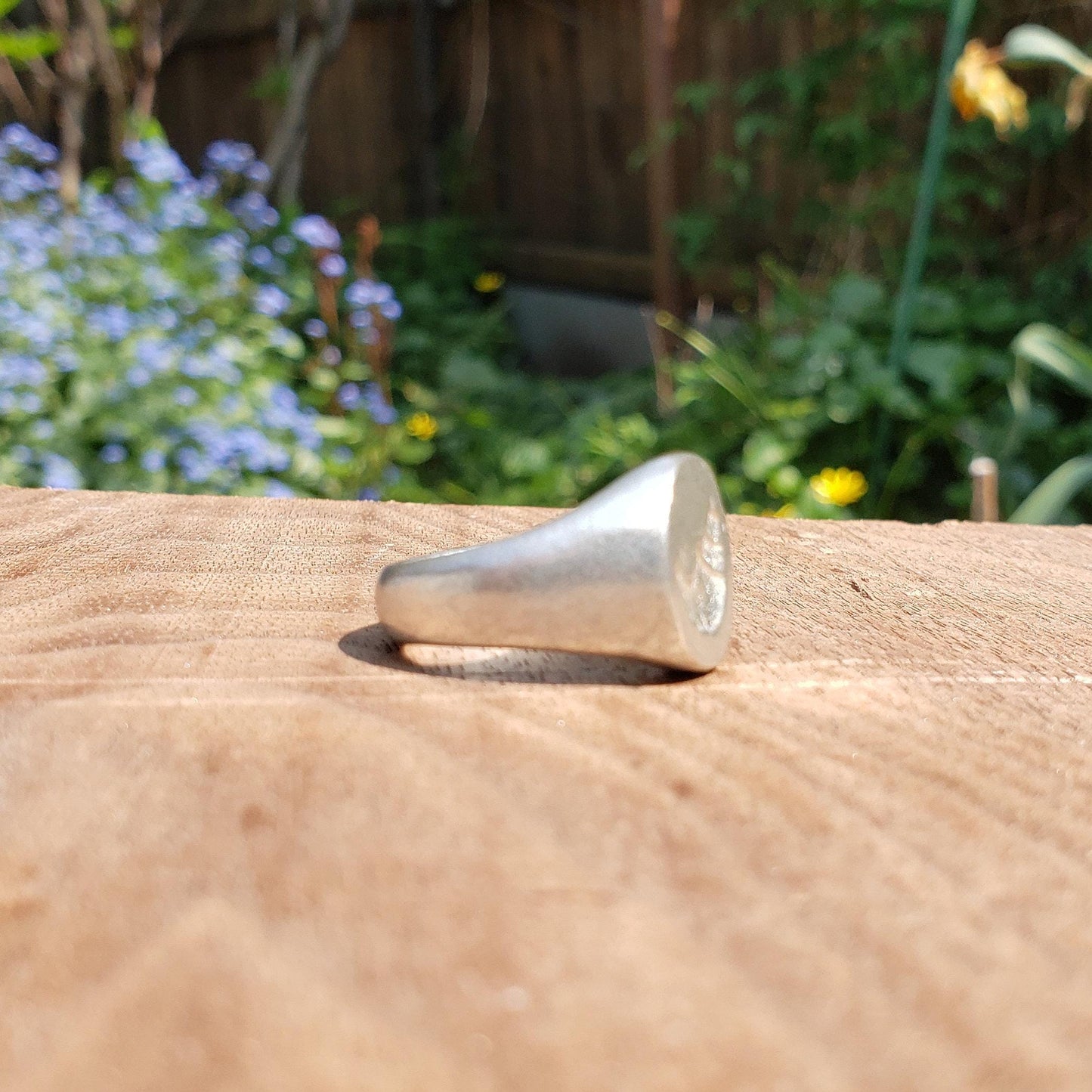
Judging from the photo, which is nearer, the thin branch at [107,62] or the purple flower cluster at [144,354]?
the purple flower cluster at [144,354]

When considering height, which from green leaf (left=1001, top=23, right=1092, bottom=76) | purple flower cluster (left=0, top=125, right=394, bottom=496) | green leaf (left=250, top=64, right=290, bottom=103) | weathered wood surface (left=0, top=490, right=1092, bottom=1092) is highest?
green leaf (left=1001, top=23, right=1092, bottom=76)

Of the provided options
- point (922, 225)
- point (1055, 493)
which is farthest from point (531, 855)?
point (922, 225)

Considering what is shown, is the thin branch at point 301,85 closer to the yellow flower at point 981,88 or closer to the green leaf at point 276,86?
the green leaf at point 276,86

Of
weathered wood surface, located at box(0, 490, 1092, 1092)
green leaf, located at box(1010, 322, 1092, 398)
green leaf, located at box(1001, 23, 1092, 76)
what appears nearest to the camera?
weathered wood surface, located at box(0, 490, 1092, 1092)

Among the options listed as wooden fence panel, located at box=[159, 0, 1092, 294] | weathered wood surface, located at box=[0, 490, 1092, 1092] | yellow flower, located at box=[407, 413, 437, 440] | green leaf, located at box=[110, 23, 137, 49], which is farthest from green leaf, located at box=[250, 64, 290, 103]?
weathered wood surface, located at box=[0, 490, 1092, 1092]

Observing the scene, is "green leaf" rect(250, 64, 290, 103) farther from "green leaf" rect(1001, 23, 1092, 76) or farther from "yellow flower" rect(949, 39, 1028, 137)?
"green leaf" rect(1001, 23, 1092, 76)

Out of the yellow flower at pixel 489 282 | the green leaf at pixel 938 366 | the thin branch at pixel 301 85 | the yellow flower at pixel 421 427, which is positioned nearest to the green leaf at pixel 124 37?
the thin branch at pixel 301 85

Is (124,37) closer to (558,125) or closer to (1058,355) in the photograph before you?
(558,125)
